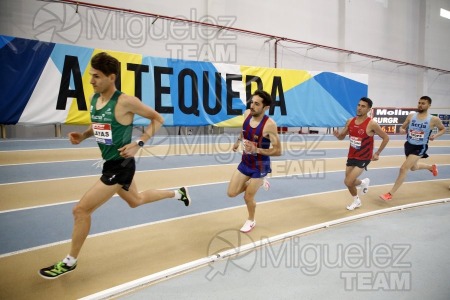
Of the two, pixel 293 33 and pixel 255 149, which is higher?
pixel 293 33

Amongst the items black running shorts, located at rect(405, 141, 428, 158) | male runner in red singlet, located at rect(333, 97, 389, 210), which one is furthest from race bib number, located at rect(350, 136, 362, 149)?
black running shorts, located at rect(405, 141, 428, 158)

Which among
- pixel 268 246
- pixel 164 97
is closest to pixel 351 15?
pixel 164 97

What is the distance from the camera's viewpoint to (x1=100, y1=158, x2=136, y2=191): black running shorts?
2.63 metres

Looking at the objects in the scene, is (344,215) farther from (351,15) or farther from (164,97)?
(351,15)

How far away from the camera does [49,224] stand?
3695mm

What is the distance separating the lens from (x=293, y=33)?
1641 centimetres

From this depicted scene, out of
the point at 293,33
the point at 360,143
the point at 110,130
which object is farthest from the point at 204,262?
the point at 293,33

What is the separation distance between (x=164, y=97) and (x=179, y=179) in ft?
17.6

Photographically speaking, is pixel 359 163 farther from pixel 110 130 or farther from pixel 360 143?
pixel 110 130

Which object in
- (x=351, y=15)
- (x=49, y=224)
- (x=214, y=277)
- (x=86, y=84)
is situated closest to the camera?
(x=214, y=277)

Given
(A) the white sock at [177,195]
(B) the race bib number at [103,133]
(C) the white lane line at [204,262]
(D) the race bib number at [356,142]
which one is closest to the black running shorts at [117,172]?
(B) the race bib number at [103,133]

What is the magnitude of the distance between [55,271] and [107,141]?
1.22 metres

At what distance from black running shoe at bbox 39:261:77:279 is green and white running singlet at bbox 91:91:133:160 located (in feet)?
3.35

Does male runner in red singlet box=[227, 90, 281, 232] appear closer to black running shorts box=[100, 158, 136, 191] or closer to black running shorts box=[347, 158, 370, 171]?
black running shorts box=[100, 158, 136, 191]
